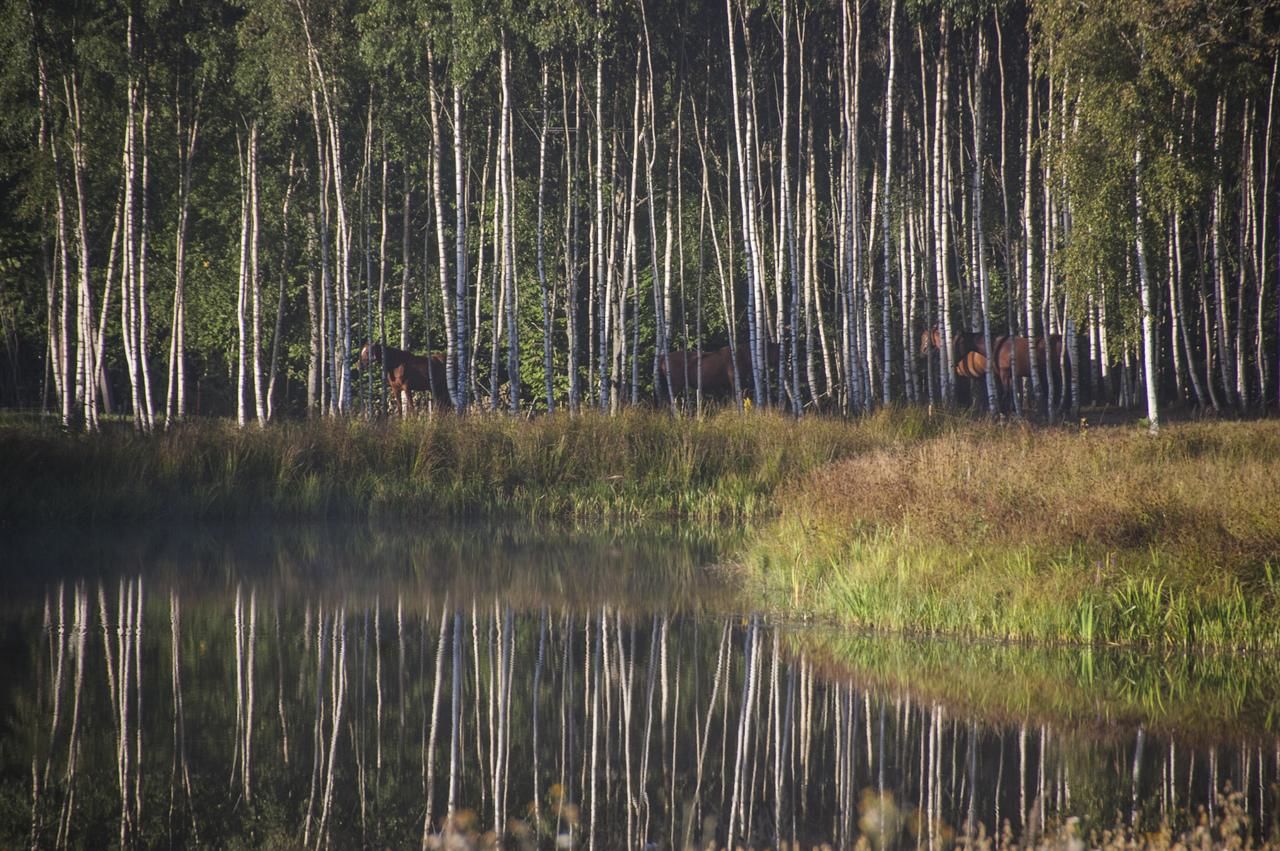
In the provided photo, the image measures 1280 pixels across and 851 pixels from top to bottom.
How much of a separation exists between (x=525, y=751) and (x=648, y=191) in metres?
22.2

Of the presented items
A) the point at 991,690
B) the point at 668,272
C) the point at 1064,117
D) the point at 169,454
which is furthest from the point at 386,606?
the point at 668,272

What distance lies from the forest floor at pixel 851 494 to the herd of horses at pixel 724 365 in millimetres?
2211

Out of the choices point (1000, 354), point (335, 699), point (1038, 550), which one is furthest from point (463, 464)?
point (1000, 354)

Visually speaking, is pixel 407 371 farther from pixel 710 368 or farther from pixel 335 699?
pixel 335 699

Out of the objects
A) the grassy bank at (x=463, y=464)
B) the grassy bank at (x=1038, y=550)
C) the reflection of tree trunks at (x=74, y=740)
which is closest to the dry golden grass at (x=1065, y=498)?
the grassy bank at (x=1038, y=550)

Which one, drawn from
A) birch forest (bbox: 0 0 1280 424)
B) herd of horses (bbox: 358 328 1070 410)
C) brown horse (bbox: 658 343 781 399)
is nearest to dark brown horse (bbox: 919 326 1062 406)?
herd of horses (bbox: 358 328 1070 410)

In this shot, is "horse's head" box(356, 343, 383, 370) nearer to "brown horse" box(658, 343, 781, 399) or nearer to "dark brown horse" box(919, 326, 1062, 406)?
"brown horse" box(658, 343, 781, 399)

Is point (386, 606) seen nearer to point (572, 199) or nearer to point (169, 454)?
point (169, 454)

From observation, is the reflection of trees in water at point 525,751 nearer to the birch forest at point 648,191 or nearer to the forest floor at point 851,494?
the forest floor at point 851,494

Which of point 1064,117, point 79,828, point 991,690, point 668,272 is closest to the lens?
point 79,828

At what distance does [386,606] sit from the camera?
11992 mm

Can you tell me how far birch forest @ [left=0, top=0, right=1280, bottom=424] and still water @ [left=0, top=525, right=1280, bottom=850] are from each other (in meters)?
10.6

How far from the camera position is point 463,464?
19.4 metres

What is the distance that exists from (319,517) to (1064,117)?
1348 centimetres
